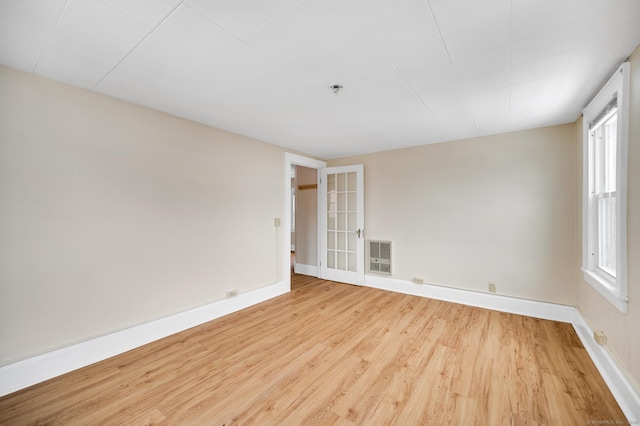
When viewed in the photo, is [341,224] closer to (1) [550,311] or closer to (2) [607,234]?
(1) [550,311]

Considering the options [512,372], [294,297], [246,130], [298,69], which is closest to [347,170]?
[246,130]

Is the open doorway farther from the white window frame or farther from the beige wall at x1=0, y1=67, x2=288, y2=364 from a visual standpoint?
the white window frame

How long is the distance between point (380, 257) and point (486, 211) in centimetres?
177

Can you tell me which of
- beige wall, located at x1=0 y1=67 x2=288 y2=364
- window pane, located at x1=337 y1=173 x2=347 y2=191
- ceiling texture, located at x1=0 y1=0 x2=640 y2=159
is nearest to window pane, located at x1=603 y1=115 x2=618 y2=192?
ceiling texture, located at x1=0 y1=0 x2=640 y2=159

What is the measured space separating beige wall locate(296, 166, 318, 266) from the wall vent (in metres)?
1.28

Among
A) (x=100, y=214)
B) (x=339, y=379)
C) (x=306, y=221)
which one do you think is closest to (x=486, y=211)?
(x=339, y=379)

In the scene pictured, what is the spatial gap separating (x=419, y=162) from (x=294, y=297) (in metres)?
2.97

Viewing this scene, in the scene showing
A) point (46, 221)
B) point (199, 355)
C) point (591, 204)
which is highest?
point (591, 204)

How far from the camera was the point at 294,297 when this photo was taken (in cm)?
393

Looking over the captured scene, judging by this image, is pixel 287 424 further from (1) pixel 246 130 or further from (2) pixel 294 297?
(1) pixel 246 130

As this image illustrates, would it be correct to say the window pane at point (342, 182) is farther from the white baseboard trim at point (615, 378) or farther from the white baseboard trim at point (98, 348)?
the white baseboard trim at point (615, 378)

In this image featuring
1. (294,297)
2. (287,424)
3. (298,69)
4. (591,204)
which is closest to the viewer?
(287,424)

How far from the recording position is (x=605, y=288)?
81.4 inches

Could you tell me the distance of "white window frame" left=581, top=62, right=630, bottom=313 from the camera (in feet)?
5.78
